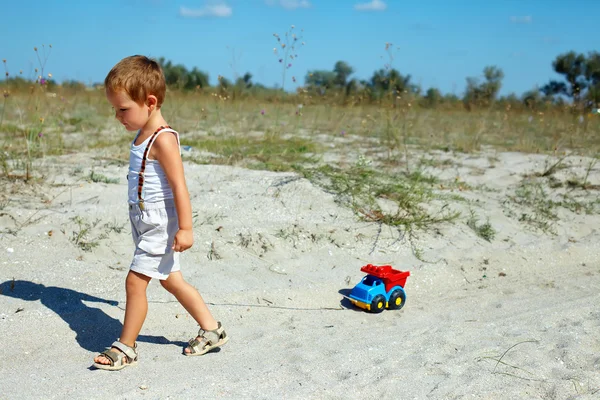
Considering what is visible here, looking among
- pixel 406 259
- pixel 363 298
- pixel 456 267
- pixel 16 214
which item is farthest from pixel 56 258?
pixel 456 267

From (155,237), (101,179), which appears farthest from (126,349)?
(101,179)

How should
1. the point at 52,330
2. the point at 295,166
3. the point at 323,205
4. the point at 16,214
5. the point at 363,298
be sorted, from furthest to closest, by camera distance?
the point at 295,166
the point at 323,205
the point at 16,214
the point at 363,298
the point at 52,330

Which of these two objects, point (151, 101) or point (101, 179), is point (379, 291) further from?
point (101, 179)

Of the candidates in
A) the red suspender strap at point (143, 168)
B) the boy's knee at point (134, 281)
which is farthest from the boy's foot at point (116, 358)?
→ the red suspender strap at point (143, 168)

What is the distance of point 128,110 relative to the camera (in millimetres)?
2648

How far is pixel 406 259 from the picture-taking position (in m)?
4.45

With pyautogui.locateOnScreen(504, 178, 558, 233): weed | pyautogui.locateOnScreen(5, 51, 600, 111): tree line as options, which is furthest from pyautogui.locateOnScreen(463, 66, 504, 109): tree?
pyautogui.locateOnScreen(504, 178, 558, 233): weed

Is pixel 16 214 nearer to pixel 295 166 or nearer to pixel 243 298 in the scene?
pixel 243 298

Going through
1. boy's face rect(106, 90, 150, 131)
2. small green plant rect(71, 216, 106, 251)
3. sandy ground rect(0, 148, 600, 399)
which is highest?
boy's face rect(106, 90, 150, 131)

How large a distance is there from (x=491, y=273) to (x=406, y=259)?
2.06ft

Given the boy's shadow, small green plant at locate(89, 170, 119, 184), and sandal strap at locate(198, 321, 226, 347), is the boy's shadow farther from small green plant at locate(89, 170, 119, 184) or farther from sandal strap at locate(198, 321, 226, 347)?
small green plant at locate(89, 170, 119, 184)

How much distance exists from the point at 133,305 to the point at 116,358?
243 millimetres

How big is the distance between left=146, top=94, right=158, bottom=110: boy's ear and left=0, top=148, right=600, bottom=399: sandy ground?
119 cm

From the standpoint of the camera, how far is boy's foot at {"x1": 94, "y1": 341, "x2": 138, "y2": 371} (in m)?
2.71
